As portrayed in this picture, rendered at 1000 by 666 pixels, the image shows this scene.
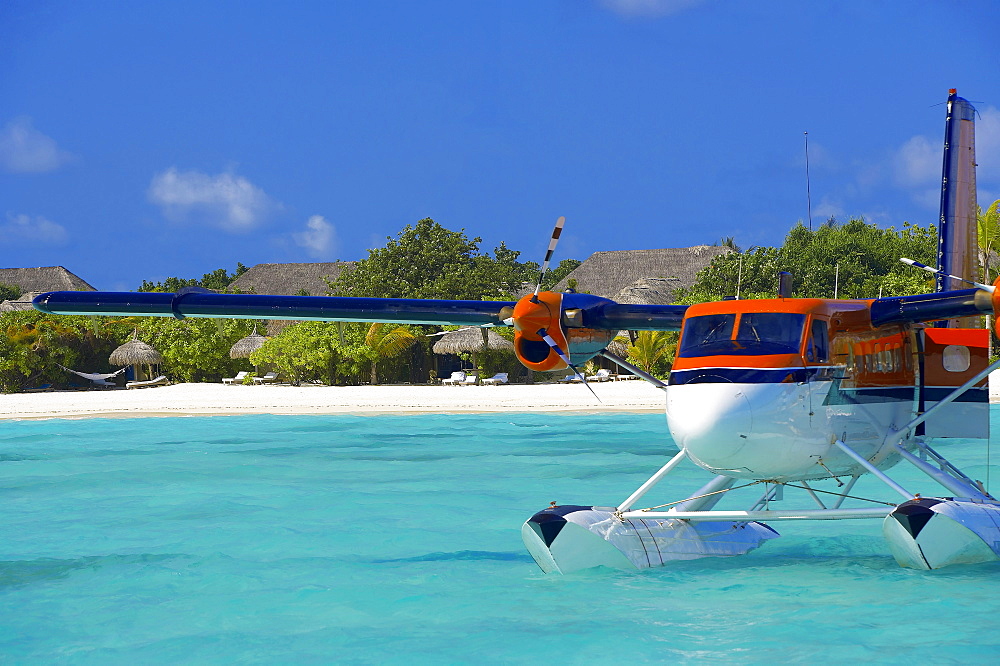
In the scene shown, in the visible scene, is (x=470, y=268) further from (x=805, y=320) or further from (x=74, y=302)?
(x=805, y=320)

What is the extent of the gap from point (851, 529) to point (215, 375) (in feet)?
104

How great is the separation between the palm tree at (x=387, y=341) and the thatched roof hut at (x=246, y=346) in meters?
5.27

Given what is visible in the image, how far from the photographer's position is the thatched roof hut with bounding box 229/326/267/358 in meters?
38.4

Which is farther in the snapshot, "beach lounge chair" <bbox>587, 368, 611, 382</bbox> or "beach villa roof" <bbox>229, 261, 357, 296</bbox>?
"beach villa roof" <bbox>229, 261, 357, 296</bbox>

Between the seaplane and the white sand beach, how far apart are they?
52.1 ft

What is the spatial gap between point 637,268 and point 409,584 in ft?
139

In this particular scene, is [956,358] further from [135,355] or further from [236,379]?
[135,355]

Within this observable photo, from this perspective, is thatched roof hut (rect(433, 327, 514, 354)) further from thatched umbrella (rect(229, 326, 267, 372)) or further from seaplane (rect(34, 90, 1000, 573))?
seaplane (rect(34, 90, 1000, 573))

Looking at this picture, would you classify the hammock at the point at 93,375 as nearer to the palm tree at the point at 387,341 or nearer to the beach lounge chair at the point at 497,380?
the palm tree at the point at 387,341

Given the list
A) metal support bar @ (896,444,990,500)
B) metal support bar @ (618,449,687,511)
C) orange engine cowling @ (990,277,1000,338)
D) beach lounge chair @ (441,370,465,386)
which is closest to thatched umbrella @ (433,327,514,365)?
beach lounge chair @ (441,370,465,386)

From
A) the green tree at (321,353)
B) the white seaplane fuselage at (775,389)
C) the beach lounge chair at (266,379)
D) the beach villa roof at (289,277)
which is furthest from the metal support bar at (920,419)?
the beach villa roof at (289,277)

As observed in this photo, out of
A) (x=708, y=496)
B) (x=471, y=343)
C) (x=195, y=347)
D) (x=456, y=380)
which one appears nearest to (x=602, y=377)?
(x=471, y=343)

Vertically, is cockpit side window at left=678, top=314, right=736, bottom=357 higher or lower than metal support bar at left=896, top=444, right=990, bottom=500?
higher

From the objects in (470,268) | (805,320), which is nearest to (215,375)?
(470,268)
